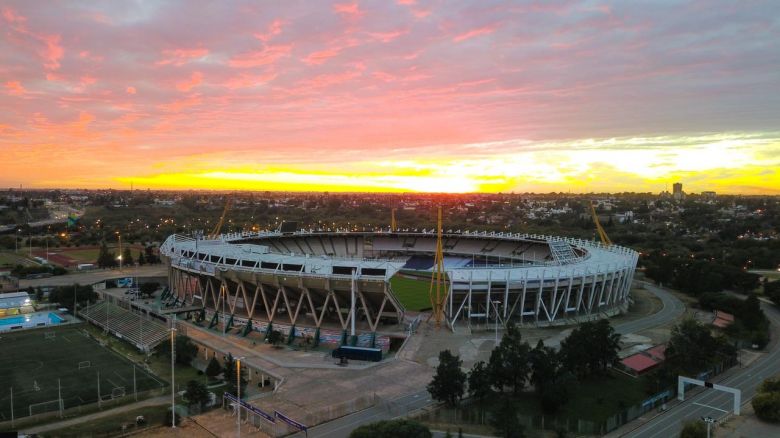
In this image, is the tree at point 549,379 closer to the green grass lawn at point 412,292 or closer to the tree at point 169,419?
the tree at point 169,419

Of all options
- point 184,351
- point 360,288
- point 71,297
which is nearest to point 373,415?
point 360,288

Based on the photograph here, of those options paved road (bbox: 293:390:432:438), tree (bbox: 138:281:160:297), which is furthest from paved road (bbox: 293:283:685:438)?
tree (bbox: 138:281:160:297)

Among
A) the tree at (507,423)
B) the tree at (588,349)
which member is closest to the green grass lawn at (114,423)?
the tree at (507,423)

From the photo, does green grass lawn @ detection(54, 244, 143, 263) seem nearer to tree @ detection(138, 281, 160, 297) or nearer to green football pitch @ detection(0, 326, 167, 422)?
tree @ detection(138, 281, 160, 297)

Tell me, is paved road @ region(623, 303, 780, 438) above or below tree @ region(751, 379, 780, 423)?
below

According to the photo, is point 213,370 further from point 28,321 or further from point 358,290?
point 28,321

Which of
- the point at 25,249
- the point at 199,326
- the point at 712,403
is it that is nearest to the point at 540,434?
the point at 712,403

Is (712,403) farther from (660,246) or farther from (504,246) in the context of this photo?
(660,246)
